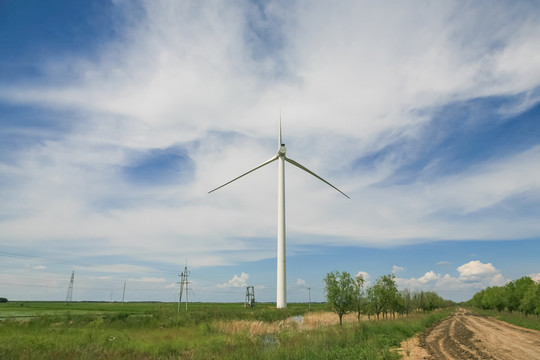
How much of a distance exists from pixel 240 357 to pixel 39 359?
11.9 meters

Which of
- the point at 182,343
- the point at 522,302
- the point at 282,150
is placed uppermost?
the point at 282,150

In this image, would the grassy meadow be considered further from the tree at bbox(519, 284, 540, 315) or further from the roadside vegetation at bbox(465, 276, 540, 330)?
the tree at bbox(519, 284, 540, 315)

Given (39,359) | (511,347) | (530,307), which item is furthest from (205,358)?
(530,307)

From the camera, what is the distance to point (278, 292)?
181 feet

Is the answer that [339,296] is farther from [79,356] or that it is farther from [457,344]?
[79,356]

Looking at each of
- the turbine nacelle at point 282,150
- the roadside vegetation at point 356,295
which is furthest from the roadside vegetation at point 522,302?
the turbine nacelle at point 282,150

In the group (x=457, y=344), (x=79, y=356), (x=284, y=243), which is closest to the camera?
(x=79, y=356)

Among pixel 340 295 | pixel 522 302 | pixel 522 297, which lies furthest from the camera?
pixel 522 297

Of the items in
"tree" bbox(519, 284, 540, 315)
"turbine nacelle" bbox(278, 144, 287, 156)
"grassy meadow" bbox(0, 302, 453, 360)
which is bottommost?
"grassy meadow" bbox(0, 302, 453, 360)

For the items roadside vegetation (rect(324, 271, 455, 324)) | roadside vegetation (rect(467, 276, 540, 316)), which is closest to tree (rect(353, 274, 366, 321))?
roadside vegetation (rect(324, 271, 455, 324))

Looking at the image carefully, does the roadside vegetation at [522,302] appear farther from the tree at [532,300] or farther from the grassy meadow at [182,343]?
the grassy meadow at [182,343]

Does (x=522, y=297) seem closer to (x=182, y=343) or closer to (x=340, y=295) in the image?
(x=340, y=295)

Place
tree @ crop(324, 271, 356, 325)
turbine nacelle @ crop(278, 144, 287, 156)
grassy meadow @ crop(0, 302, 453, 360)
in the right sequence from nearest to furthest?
grassy meadow @ crop(0, 302, 453, 360)
tree @ crop(324, 271, 356, 325)
turbine nacelle @ crop(278, 144, 287, 156)

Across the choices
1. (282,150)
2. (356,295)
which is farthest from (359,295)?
(282,150)
